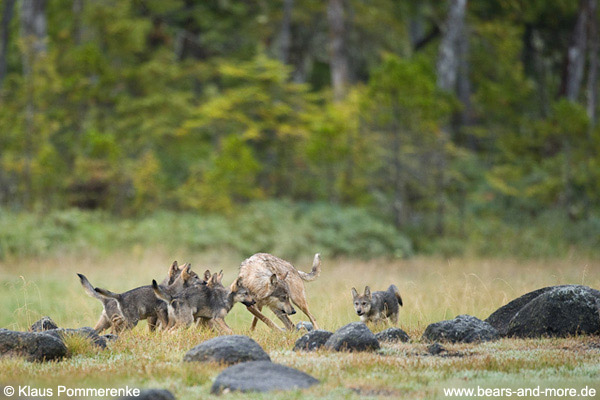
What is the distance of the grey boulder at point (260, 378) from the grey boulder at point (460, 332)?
300 centimetres

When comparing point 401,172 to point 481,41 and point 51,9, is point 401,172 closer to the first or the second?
point 481,41

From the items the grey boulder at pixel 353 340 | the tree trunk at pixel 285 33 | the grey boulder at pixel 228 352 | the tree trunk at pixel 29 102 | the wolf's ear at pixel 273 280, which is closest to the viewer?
the grey boulder at pixel 228 352

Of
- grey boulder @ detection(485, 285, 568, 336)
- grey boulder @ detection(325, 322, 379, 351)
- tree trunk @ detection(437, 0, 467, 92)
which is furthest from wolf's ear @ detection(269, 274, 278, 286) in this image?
tree trunk @ detection(437, 0, 467, 92)

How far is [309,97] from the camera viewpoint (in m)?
30.5

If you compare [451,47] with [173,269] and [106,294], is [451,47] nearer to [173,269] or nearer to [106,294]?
[173,269]

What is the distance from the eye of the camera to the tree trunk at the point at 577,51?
3347 centimetres

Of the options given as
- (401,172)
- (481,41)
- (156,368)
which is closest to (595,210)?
(401,172)

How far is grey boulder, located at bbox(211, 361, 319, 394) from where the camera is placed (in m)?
7.49

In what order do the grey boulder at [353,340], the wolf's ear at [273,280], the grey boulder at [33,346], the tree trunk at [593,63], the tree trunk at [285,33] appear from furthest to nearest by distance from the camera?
the tree trunk at [285,33]
the tree trunk at [593,63]
the wolf's ear at [273,280]
the grey boulder at [353,340]
the grey boulder at [33,346]

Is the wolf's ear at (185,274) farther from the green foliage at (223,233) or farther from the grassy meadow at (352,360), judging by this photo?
the green foliage at (223,233)

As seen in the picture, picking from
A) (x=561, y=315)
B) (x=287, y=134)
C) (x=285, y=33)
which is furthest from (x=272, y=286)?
(x=285, y=33)

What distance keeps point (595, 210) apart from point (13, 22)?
26.9 metres

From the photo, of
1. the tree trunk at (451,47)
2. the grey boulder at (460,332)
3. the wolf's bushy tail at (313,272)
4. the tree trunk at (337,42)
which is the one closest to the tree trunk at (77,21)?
the tree trunk at (337,42)

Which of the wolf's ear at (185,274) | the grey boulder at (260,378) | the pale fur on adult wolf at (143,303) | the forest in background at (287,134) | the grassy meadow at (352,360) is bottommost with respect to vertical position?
the grassy meadow at (352,360)
